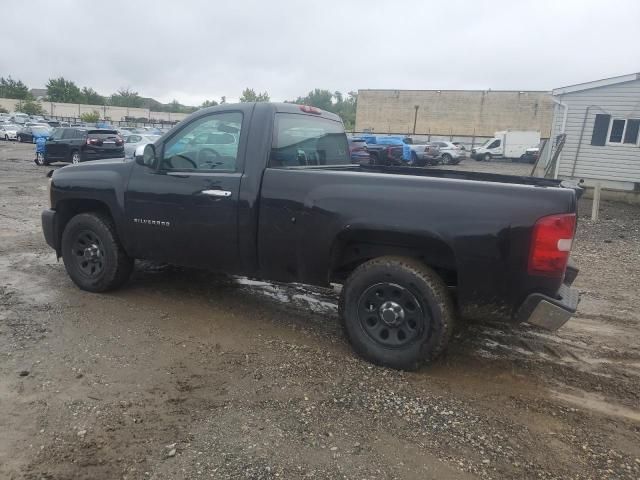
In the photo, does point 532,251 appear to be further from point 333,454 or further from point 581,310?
point 581,310

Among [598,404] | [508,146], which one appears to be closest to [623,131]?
[598,404]

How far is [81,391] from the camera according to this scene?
327 centimetres

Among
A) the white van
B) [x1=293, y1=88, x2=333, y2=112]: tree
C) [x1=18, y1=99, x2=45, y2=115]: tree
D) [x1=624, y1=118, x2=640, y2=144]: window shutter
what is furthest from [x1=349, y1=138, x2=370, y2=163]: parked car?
[x1=293, y1=88, x2=333, y2=112]: tree

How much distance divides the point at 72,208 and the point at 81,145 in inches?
645

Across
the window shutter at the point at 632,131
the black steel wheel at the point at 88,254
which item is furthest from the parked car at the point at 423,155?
the black steel wheel at the point at 88,254

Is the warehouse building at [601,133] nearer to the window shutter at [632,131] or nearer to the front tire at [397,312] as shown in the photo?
the window shutter at [632,131]

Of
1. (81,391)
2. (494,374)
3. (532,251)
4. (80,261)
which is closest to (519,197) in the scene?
(532,251)

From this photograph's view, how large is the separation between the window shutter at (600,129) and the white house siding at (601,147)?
11 cm

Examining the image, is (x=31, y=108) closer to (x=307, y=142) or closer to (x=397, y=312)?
(x=307, y=142)

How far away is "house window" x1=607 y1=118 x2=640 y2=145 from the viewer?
50.8 feet

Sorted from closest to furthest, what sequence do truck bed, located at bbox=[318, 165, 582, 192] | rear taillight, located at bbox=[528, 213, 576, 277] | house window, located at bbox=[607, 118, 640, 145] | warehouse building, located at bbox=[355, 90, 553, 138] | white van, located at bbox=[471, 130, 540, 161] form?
rear taillight, located at bbox=[528, 213, 576, 277]
truck bed, located at bbox=[318, 165, 582, 192]
house window, located at bbox=[607, 118, 640, 145]
white van, located at bbox=[471, 130, 540, 161]
warehouse building, located at bbox=[355, 90, 553, 138]

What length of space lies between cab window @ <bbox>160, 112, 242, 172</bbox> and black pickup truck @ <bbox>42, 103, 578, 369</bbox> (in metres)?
0.01

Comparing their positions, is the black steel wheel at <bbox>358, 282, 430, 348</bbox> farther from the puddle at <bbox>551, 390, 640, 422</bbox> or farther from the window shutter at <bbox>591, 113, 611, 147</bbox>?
the window shutter at <bbox>591, 113, 611, 147</bbox>

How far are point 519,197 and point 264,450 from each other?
219 cm
